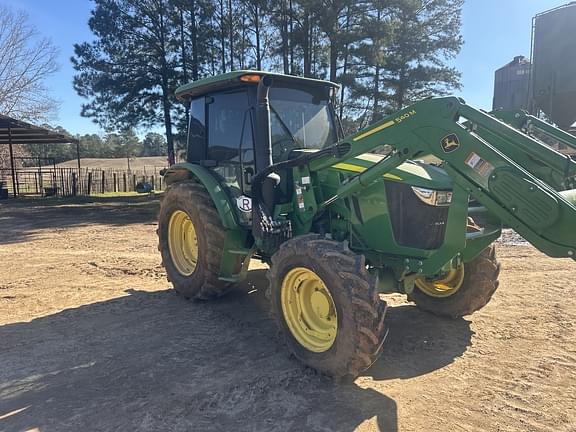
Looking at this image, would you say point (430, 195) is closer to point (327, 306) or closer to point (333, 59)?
point (327, 306)

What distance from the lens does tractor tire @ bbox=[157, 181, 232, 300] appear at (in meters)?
4.95

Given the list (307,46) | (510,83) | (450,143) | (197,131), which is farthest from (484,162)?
(510,83)

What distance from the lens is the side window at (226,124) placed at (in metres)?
4.91

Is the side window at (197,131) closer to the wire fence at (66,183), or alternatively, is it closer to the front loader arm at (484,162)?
the front loader arm at (484,162)

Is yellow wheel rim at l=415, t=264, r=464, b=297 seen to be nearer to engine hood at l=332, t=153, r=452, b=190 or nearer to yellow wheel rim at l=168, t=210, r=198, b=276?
engine hood at l=332, t=153, r=452, b=190

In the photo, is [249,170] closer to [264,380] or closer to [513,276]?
[264,380]

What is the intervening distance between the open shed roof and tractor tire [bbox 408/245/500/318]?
756 inches

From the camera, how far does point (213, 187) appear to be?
5000 mm

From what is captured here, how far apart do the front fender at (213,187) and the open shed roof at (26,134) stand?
53.5ft

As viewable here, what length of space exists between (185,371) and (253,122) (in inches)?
95.8

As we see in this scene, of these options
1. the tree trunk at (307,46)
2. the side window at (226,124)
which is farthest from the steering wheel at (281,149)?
the tree trunk at (307,46)

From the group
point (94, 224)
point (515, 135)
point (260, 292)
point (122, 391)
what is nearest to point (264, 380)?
point (122, 391)

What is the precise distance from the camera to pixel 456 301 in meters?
4.68

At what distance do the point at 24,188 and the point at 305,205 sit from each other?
2497 centimetres
